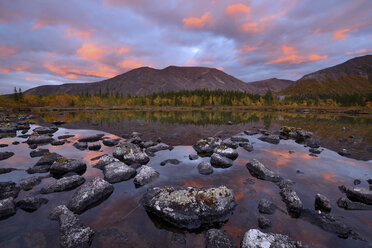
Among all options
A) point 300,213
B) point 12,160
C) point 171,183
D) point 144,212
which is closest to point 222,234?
point 144,212

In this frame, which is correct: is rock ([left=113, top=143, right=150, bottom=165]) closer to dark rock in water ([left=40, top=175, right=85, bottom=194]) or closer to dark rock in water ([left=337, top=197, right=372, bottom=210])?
dark rock in water ([left=40, top=175, right=85, bottom=194])

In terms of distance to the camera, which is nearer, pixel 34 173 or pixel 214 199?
pixel 214 199

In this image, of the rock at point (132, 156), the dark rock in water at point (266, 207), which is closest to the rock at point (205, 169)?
the dark rock in water at point (266, 207)

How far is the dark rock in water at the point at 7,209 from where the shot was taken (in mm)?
8102

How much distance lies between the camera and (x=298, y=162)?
16766mm

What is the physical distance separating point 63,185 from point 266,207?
13012 millimetres

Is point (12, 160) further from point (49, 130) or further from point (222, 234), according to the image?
point (222, 234)

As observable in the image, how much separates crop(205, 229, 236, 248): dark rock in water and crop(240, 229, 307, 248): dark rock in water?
53 cm

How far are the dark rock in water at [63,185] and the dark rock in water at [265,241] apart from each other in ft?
37.2

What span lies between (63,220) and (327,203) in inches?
551

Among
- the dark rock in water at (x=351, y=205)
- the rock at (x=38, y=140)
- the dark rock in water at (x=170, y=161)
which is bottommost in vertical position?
the dark rock in water at (x=351, y=205)

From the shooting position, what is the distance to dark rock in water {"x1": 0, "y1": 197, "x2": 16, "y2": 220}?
26.6ft

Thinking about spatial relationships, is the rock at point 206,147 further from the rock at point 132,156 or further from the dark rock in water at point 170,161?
the rock at point 132,156

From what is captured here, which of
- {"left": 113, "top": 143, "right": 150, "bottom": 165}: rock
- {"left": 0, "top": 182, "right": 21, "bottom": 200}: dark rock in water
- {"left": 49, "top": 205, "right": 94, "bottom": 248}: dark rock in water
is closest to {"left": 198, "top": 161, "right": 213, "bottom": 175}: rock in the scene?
{"left": 113, "top": 143, "right": 150, "bottom": 165}: rock
